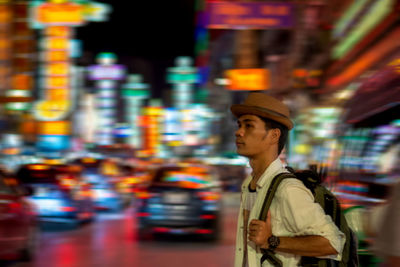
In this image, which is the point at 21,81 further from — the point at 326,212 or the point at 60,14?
the point at 326,212

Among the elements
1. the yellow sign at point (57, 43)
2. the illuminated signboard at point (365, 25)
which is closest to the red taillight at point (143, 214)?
the illuminated signboard at point (365, 25)

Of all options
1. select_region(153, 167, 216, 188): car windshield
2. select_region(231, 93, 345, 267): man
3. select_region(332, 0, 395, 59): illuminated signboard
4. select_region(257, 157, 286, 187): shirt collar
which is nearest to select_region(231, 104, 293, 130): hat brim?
select_region(231, 93, 345, 267): man

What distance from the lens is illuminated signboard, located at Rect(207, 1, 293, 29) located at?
17.6 m

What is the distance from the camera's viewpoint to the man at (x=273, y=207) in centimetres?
291

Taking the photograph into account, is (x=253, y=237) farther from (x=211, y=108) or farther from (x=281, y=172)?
(x=211, y=108)

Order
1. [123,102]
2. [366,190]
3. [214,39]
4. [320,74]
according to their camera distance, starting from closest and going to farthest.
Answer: [366,190] < [320,74] < [214,39] < [123,102]

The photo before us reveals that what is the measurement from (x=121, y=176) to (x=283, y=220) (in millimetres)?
20686

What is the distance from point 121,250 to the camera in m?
12.0

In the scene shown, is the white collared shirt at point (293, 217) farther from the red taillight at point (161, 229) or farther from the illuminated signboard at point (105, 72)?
the illuminated signboard at point (105, 72)

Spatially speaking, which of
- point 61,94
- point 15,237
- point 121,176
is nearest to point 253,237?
point 15,237

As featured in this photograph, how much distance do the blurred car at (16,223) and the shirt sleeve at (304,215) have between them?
22.9 feet

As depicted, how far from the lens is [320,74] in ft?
88.5

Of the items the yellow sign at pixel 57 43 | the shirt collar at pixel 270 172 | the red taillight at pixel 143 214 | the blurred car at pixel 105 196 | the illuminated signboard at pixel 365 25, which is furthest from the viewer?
the yellow sign at pixel 57 43

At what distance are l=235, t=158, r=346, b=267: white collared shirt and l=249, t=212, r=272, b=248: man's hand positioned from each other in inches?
1.2
